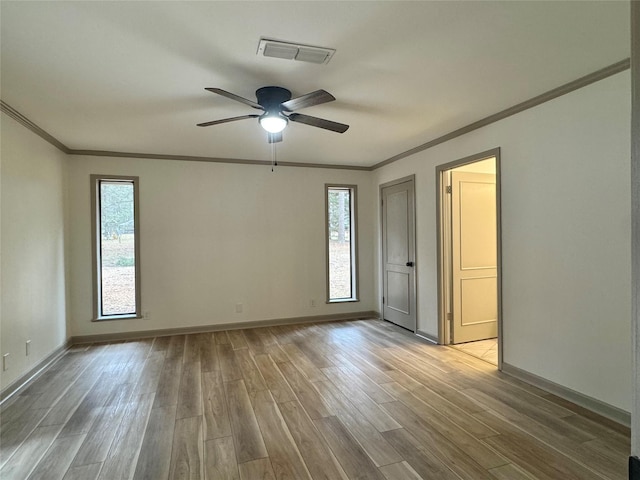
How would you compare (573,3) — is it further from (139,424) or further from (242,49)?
(139,424)

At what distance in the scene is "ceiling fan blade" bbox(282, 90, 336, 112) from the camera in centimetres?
235

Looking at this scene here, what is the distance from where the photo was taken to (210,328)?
503 cm

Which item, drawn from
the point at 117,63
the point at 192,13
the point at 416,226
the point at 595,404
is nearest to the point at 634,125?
the point at 192,13

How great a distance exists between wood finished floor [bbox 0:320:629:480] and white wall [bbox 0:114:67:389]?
1.30ft

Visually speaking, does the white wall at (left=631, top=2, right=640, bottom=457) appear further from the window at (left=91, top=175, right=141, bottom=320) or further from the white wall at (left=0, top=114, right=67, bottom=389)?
the window at (left=91, top=175, right=141, bottom=320)

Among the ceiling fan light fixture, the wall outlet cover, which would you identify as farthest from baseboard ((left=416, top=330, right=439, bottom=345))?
the wall outlet cover

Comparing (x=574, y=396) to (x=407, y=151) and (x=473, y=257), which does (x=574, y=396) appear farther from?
(x=407, y=151)

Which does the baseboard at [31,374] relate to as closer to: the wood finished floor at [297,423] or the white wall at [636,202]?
the wood finished floor at [297,423]

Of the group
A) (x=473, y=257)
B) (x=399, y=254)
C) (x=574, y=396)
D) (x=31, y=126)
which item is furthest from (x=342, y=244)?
(x=31, y=126)

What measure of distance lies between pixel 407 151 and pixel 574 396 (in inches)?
130

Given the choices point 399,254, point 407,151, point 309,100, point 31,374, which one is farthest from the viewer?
point 399,254

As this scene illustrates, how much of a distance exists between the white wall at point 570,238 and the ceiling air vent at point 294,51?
201 centimetres

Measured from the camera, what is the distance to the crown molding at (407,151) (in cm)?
256

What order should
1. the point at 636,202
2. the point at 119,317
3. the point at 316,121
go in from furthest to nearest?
the point at 119,317 → the point at 316,121 → the point at 636,202
